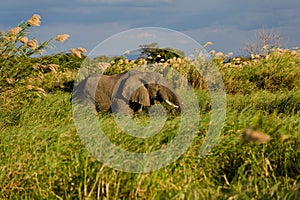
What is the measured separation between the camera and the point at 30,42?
6527mm

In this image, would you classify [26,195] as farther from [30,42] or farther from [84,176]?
[30,42]

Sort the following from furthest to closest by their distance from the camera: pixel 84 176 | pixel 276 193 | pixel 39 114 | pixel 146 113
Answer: pixel 146 113
pixel 39 114
pixel 84 176
pixel 276 193

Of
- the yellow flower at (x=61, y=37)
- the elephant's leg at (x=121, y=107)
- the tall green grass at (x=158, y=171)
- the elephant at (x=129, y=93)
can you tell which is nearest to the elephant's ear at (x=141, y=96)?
the elephant at (x=129, y=93)

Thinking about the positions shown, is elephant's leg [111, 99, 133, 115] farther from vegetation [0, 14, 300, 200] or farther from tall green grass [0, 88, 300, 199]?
tall green grass [0, 88, 300, 199]

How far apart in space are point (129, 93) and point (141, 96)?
243mm

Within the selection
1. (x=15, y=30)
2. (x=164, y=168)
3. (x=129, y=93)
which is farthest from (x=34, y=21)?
(x=164, y=168)

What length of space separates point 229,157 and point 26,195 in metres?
1.54

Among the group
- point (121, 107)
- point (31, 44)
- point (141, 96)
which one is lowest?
point (121, 107)

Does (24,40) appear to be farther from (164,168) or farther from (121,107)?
(164,168)

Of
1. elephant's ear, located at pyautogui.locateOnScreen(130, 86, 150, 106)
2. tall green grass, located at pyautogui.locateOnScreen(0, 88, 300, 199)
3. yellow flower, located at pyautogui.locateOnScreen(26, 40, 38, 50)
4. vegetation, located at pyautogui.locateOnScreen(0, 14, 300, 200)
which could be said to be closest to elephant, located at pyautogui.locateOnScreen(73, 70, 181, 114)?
elephant's ear, located at pyautogui.locateOnScreen(130, 86, 150, 106)

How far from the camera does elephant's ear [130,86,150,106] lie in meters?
7.21

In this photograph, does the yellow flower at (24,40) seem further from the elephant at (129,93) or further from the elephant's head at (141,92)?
the elephant's head at (141,92)

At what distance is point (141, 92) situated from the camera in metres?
7.28

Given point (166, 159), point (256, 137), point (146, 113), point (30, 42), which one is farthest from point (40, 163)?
point (146, 113)
